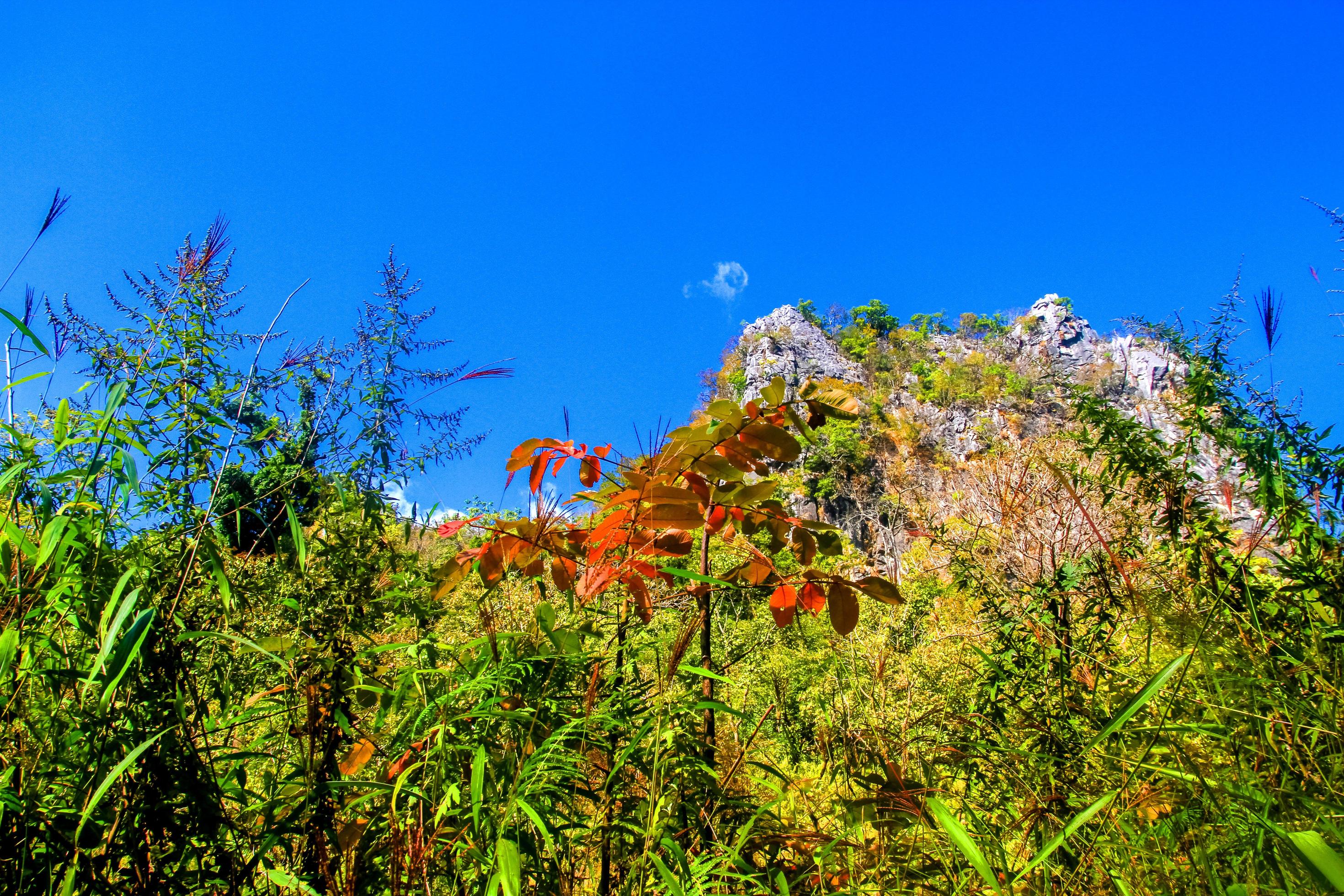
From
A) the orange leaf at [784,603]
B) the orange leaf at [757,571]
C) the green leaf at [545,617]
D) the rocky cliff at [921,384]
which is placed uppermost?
the rocky cliff at [921,384]

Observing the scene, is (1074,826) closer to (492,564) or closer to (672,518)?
(672,518)

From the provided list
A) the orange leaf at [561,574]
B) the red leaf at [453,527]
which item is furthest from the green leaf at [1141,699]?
the red leaf at [453,527]

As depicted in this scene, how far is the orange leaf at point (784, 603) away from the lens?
0.78 m

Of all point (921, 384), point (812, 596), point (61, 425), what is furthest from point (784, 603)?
point (921, 384)

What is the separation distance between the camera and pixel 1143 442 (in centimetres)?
135

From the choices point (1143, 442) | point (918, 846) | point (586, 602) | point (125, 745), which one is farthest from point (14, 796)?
point (1143, 442)

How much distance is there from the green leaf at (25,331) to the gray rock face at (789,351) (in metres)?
29.8

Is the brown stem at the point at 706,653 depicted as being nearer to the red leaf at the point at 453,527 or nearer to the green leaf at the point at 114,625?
the red leaf at the point at 453,527

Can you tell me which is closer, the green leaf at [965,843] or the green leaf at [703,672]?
the green leaf at [965,843]

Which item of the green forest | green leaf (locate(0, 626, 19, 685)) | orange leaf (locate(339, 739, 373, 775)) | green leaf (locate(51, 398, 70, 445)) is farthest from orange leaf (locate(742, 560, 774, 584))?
green leaf (locate(51, 398, 70, 445))

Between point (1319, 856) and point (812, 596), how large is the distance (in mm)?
461

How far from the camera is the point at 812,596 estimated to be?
30.7 inches

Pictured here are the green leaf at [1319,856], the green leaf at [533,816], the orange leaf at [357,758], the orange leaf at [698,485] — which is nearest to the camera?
the green leaf at [1319,856]

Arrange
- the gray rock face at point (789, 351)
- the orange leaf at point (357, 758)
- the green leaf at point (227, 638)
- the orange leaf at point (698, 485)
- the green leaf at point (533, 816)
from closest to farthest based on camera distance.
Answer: the green leaf at point (533, 816)
the green leaf at point (227, 638)
the orange leaf at point (357, 758)
the orange leaf at point (698, 485)
the gray rock face at point (789, 351)
